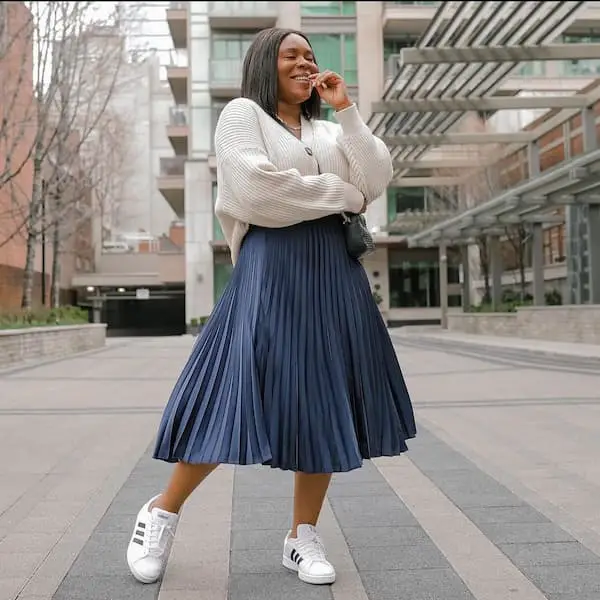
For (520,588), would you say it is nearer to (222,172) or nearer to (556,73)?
(222,172)

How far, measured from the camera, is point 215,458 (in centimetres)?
219

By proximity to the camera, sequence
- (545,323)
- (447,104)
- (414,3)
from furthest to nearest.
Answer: (414,3), (545,323), (447,104)

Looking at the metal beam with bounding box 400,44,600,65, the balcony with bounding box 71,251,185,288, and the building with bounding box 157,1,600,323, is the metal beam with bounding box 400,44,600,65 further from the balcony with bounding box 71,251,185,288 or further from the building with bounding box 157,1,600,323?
the balcony with bounding box 71,251,185,288

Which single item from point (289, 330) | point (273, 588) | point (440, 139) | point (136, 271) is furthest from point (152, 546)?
point (136, 271)

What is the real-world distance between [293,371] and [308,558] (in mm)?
633

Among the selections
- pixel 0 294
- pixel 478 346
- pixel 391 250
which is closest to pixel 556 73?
pixel 391 250

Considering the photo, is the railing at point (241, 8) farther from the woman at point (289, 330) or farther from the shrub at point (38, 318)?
the woman at point (289, 330)

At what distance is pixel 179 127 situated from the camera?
34906 millimetres

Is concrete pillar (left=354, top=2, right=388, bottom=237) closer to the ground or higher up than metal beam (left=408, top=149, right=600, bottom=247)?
higher up

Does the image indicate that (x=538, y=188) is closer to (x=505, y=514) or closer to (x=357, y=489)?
(x=357, y=489)

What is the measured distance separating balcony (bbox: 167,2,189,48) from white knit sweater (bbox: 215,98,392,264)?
33975mm

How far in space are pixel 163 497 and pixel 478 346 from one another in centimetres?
1483

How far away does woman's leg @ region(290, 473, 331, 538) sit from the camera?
8.04ft

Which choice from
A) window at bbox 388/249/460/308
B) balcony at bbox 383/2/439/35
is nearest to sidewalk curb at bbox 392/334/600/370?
window at bbox 388/249/460/308
